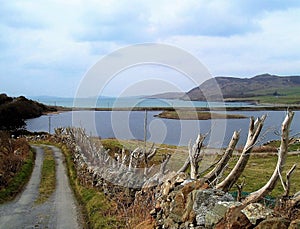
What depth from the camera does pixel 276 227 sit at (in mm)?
4414

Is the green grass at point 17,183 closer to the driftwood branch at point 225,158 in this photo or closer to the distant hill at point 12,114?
the driftwood branch at point 225,158

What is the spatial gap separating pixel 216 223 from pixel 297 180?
11.5 m

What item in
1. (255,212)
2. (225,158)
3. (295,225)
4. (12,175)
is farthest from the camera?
(12,175)

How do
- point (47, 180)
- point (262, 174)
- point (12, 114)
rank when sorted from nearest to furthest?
A: 1. point (262, 174)
2. point (47, 180)
3. point (12, 114)

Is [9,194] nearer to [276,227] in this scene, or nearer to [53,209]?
[53,209]

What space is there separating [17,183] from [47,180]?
1.92 metres

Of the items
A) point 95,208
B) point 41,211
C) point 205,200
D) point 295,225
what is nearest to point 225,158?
point 205,200

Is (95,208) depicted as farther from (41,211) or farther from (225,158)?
(225,158)

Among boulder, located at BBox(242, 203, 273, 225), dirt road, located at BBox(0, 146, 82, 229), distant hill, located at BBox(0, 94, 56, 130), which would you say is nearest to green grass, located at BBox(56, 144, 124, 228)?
dirt road, located at BBox(0, 146, 82, 229)

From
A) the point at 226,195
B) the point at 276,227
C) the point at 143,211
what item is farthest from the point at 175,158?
the point at 276,227

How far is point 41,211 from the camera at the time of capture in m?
13.7

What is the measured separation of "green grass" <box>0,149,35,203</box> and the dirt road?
1.33 feet

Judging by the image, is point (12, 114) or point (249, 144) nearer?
point (249, 144)

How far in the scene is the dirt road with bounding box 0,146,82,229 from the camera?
39.3 feet
